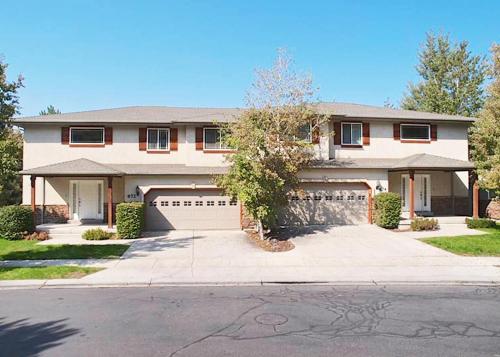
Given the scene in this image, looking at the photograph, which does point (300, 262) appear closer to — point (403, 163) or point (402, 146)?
point (403, 163)

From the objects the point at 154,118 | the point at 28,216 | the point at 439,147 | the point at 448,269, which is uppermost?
the point at 154,118

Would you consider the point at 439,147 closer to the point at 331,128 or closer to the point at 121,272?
the point at 331,128

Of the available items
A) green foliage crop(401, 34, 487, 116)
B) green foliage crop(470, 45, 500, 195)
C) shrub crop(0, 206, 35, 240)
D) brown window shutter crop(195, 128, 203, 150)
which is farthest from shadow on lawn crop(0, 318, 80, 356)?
green foliage crop(401, 34, 487, 116)

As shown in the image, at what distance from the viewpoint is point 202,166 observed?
21.8 meters

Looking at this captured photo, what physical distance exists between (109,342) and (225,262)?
7.36 metres

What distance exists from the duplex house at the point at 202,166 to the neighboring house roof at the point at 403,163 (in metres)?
0.06

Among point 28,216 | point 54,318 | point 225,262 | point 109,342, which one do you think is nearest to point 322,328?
point 109,342

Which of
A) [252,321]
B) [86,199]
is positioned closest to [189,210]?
[86,199]

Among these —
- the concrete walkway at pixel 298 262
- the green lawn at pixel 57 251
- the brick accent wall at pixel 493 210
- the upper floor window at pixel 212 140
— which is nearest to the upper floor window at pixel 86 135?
the upper floor window at pixel 212 140

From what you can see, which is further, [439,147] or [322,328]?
[439,147]

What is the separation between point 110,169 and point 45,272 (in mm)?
8961

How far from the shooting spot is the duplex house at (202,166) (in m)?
20.8

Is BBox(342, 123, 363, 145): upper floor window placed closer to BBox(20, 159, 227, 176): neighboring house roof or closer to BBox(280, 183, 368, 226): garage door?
BBox(280, 183, 368, 226): garage door

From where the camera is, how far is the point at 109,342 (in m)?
6.59
